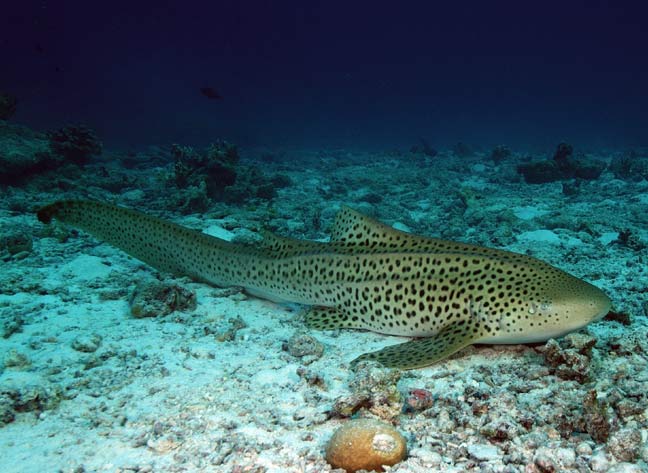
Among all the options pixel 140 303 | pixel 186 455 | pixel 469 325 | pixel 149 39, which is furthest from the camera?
pixel 149 39

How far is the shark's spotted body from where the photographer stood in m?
3.68

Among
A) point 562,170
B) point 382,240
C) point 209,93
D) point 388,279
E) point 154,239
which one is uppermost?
point 209,93

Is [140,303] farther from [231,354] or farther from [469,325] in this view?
[469,325]

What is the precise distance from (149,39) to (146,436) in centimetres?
14671

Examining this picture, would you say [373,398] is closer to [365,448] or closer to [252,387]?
[365,448]

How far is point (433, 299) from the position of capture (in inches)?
164

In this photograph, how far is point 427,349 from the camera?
12.3ft

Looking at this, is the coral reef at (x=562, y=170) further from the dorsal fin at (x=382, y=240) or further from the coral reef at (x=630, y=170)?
the dorsal fin at (x=382, y=240)

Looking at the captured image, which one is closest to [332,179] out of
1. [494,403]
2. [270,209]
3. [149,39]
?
[270,209]

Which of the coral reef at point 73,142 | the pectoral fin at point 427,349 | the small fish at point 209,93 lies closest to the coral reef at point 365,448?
the pectoral fin at point 427,349

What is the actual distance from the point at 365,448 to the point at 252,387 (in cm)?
134

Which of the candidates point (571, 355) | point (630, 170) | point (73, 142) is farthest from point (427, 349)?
point (630, 170)

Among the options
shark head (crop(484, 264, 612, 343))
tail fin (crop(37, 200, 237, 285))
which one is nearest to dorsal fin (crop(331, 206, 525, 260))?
shark head (crop(484, 264, 612, 343))

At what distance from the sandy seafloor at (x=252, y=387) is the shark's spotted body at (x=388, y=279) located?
0.65ft
